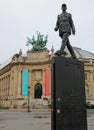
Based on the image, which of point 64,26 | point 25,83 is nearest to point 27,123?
point 64,26

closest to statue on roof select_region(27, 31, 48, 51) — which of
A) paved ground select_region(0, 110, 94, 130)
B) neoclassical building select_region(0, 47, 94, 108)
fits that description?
neoclassical building select_region(0, 47, 94, 108)

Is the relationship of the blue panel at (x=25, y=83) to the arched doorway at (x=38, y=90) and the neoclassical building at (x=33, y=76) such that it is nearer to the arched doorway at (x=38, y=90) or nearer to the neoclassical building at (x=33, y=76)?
the neoclassical building at (x=33, y=76)

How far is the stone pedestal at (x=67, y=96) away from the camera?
981cm

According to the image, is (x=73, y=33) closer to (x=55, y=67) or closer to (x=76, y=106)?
(x=55, y=67)

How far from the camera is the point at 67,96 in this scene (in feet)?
32.9

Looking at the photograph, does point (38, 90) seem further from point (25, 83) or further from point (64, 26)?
point (64, 26)

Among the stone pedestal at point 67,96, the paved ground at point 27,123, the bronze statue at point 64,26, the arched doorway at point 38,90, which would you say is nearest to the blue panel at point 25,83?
the arched doorway at point 38,90

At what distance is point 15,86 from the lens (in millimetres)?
70500

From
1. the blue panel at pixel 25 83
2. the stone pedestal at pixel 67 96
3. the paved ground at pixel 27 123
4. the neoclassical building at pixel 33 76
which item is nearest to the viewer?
the stone pedestal at pixel 67 96

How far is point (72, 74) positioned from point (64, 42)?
150 cm

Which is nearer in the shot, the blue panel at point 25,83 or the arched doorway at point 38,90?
the blue panel at point 25,83

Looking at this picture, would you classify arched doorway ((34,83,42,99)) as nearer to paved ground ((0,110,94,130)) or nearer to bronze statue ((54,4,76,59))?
paved ground ((0,110,94,130))

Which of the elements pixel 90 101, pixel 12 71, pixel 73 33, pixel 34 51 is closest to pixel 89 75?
pixel 90 101

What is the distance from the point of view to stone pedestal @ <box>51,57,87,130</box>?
9812 millimetres
